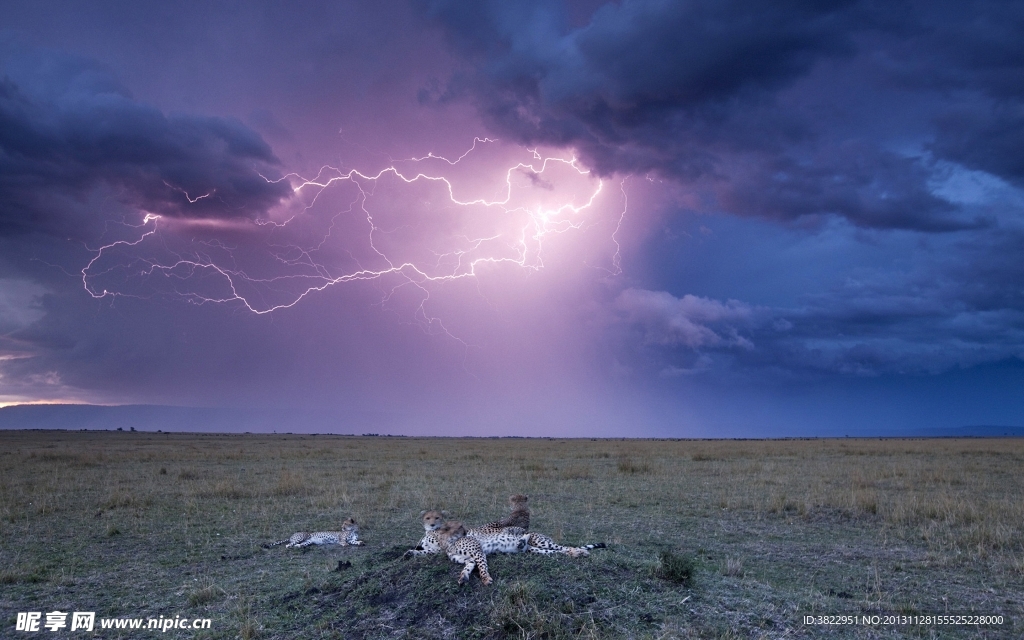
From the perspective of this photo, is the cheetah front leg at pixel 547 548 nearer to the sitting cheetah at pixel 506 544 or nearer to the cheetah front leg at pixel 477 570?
the sitting cheetah at pixel 506 544

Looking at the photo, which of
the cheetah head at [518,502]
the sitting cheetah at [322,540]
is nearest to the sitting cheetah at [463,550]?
the cheetah head at [518,502]

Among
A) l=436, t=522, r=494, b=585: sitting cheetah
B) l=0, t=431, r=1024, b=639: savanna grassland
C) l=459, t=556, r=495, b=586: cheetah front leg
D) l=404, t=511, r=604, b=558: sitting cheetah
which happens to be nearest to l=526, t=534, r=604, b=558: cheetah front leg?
l=404, t=511, r=604, b=558: sitting cheetah

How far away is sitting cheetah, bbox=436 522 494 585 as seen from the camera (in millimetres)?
7277

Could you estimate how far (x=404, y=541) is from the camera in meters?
11.3

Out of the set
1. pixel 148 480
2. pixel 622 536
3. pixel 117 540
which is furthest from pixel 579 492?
pixel 148 480

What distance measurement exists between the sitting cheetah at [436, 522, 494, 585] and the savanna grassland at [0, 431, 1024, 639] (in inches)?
6.0

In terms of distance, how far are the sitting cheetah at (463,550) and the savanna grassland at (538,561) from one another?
0.50 ft

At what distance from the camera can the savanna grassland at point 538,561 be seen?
6.64 meters

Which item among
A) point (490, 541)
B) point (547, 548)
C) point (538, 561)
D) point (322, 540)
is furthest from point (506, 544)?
point (322, 540)

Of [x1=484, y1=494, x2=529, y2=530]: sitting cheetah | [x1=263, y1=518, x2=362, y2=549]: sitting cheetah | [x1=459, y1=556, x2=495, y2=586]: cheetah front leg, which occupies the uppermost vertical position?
[x1=484, y1=494, x2=529, y2=530]: sitting cheetah

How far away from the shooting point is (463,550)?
25.7ft

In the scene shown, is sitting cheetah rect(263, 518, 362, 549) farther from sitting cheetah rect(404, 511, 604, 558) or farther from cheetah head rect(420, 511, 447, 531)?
sitting cheetah rect(404, 511, 604, 558)

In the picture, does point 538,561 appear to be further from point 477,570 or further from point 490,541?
point 490,541

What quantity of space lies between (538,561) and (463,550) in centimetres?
94
